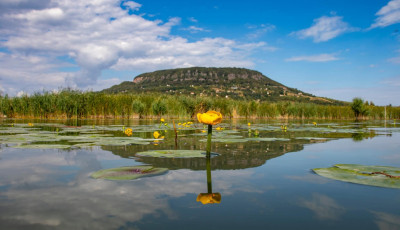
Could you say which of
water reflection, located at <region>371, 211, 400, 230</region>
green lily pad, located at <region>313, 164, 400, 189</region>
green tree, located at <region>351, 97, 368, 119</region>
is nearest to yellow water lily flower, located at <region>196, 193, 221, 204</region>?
water reflection, located at <region>371, 211, 400, 230</region>

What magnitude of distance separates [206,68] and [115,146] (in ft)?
546

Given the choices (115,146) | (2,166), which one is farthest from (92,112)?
(2,166)

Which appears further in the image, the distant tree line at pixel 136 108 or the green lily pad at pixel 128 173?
the distant tree line at pixel 136 108

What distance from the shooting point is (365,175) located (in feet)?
11.7

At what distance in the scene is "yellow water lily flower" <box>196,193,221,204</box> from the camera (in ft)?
8.42

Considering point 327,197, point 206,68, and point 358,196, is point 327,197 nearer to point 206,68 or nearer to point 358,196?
point 358,196

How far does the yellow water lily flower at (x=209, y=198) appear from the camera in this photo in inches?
101

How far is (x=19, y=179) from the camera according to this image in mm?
3445

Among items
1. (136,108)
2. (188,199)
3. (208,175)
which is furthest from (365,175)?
(136,108)

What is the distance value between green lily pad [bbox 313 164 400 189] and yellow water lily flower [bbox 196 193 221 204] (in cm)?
169

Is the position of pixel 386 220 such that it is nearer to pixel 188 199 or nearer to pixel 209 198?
pixel 209 198

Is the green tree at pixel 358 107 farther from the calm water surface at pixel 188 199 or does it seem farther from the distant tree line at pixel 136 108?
the calm water surface at pixel 188 199

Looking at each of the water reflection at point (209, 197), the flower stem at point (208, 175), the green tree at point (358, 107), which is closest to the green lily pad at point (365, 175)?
the flower stem at point (208, 175)

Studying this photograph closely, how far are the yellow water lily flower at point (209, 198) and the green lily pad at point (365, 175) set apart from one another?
169 cm
